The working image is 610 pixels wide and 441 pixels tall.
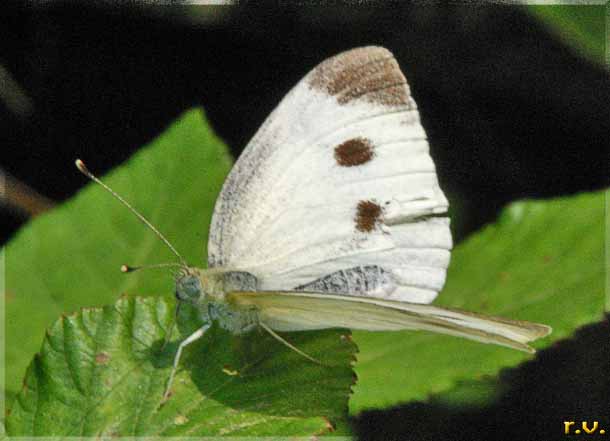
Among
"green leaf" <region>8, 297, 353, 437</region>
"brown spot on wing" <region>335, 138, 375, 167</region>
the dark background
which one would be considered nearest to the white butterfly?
"brown spot on wing" <region>335, 138, 375, 167</region>

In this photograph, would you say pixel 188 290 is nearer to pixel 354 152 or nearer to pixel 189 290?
pixel 189 290

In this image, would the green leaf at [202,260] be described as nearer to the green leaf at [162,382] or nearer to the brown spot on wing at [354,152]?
the green leaf at [162,382]

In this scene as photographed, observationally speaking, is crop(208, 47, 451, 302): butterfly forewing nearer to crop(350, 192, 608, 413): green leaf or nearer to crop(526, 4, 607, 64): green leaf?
crop(350, 192, 608, 413): green leaf

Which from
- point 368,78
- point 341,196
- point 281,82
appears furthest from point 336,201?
point 281,82

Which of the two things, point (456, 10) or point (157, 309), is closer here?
point (157, 309)

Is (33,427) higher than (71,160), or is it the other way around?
(71,160)

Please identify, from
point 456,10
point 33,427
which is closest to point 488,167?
point 456,10

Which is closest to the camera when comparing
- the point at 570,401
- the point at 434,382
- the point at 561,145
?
the point at 434,382

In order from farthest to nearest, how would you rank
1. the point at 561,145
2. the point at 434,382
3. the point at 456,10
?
the point at 561,145 < the point at 456,10 < the point at 434,382

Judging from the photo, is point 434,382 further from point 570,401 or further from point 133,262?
point 570,401
